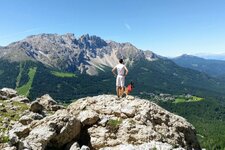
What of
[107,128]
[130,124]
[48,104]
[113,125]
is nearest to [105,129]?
[107,128]

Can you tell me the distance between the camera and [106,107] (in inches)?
1156

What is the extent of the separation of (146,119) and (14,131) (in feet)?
36.6

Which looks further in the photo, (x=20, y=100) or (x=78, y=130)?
(x=20, y=100)

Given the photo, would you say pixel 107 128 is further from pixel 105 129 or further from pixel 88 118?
pixel 88 118

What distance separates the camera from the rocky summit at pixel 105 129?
23.3 metres

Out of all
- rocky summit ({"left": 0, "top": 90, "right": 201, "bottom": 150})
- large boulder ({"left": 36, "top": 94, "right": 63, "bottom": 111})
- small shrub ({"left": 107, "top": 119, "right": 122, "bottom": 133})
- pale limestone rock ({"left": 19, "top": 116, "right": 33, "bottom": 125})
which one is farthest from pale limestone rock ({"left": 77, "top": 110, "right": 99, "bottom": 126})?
large boulder ({"left": 36, "top": 94, "right": 63, "bottom": 111})

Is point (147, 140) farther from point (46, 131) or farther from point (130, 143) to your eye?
point (46, 131)

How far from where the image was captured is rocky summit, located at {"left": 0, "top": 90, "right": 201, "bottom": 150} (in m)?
23.3

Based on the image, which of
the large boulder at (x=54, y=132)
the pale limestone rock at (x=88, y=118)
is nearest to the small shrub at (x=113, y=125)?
the pale limestone rock at (x=88, y=118)

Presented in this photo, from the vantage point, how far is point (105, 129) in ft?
87.1

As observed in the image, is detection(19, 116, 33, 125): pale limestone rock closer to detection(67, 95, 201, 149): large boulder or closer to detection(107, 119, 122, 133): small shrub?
detection(67, 95, 201, 149): large boulder

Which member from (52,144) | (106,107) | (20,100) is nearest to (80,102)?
(106,107)

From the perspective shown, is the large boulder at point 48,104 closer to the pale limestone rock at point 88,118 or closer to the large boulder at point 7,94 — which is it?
the large boulder at point 7,94

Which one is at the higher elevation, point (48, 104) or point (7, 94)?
point (7, 94)
